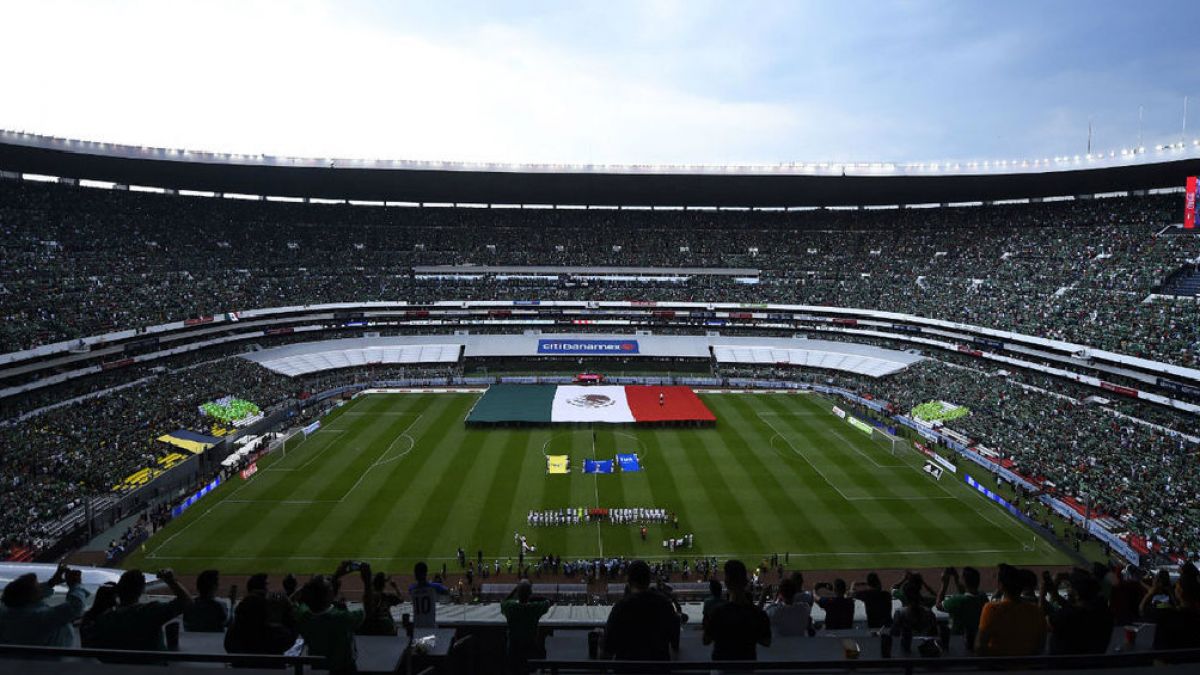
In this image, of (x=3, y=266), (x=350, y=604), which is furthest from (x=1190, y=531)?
(x=3, y=266)

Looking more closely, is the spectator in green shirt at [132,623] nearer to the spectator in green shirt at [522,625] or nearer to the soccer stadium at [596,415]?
the soccer stadium at [596,415]

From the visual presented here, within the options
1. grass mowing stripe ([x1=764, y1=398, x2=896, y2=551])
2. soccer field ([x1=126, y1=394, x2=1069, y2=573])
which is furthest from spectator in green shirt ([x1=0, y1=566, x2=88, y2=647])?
grass mowing stripe ([x1=764, y1=398, x2=896, y2=551])

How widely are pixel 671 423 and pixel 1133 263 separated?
3787 cm

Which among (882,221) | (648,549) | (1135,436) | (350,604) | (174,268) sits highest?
(882,221)

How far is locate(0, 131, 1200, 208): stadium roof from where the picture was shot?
51.3 meters

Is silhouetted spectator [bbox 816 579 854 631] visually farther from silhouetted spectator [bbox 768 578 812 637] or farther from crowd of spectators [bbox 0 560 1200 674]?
crowd of spectators [bbox 0 560 1200 674]

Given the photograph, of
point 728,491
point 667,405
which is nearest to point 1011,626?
point 728,491

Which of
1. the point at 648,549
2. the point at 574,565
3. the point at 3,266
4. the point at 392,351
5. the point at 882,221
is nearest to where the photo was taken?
the point at 574,565

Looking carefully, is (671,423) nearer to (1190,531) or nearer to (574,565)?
(574,565)

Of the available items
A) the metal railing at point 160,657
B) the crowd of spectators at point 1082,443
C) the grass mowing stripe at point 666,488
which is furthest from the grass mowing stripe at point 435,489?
the crowd of spectators at point 1082,443

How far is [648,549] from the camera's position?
25.8 m

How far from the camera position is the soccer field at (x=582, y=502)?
25.4 m

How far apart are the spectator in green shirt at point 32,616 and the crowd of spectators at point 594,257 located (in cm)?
4181

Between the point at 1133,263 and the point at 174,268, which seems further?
the point at 174,268
